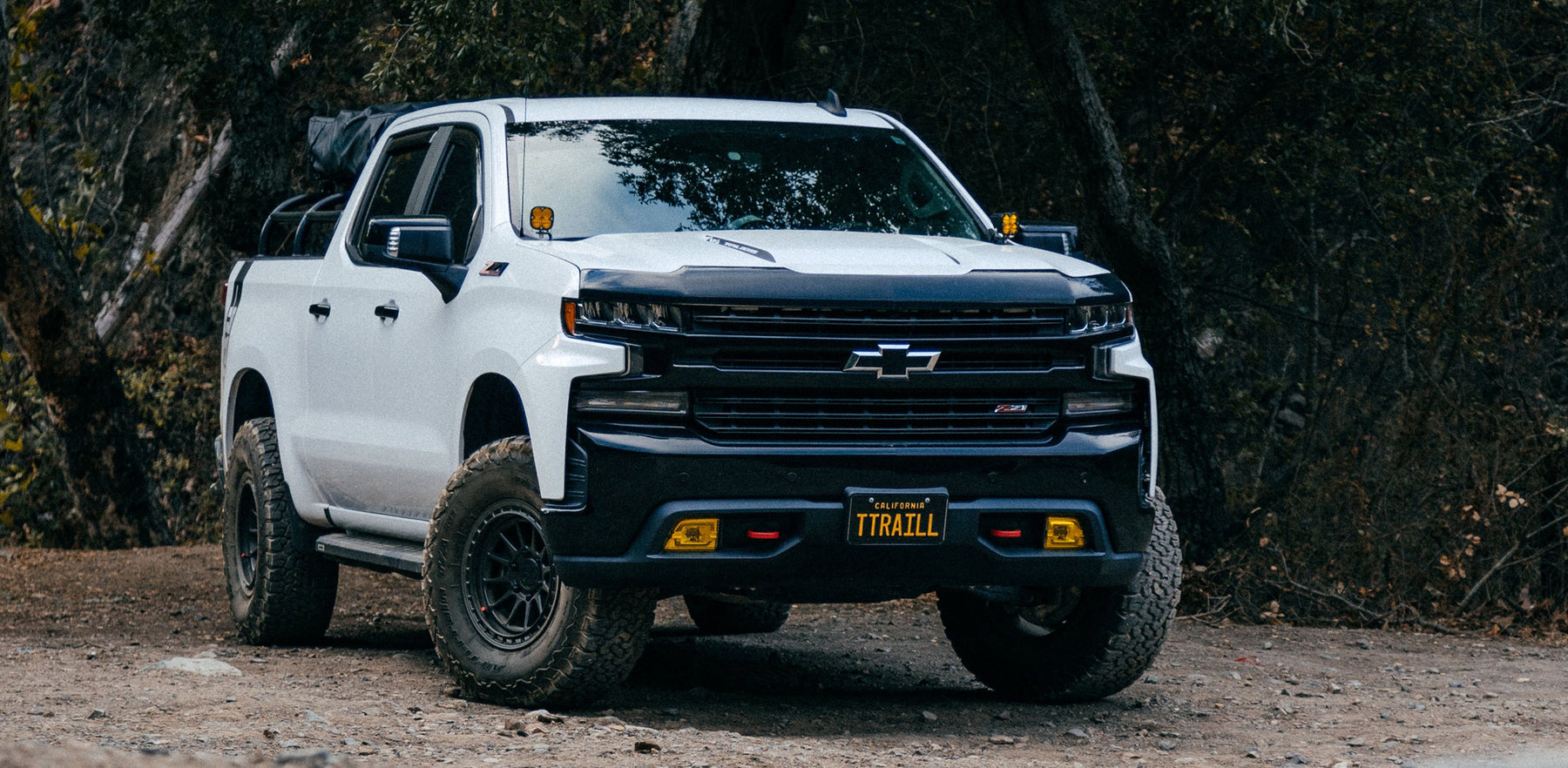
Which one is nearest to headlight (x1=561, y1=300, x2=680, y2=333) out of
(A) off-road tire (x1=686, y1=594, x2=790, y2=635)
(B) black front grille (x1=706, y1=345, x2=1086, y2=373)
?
(B) black front grille (x1=706, y1=345, x2=1086, y2=373)

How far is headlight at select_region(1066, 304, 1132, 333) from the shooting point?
20.3 ft

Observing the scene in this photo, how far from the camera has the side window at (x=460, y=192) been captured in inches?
275

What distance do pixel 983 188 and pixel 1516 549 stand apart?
4994mm

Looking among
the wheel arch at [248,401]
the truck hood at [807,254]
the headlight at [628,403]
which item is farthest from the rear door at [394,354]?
the wheel arch at [248,401]

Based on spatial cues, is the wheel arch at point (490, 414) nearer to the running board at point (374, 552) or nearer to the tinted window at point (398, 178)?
the running board at point (374, 552)

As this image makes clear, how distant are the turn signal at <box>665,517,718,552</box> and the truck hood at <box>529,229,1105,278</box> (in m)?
0.77

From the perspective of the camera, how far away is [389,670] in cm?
768

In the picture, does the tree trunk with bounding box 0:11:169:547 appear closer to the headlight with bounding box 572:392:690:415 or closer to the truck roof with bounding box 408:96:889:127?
the truck roof with bounding box 408:96:889:127

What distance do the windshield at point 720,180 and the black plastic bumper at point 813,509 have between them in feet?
3.94

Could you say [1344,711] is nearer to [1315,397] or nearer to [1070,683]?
[1070,683]

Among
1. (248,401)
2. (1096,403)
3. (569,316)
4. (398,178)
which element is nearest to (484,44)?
(248,401)

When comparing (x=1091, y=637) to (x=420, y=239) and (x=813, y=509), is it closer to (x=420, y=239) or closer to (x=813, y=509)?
(x=813, y=509)

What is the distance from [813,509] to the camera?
5.83 m

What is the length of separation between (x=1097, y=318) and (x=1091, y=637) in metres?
1.29
